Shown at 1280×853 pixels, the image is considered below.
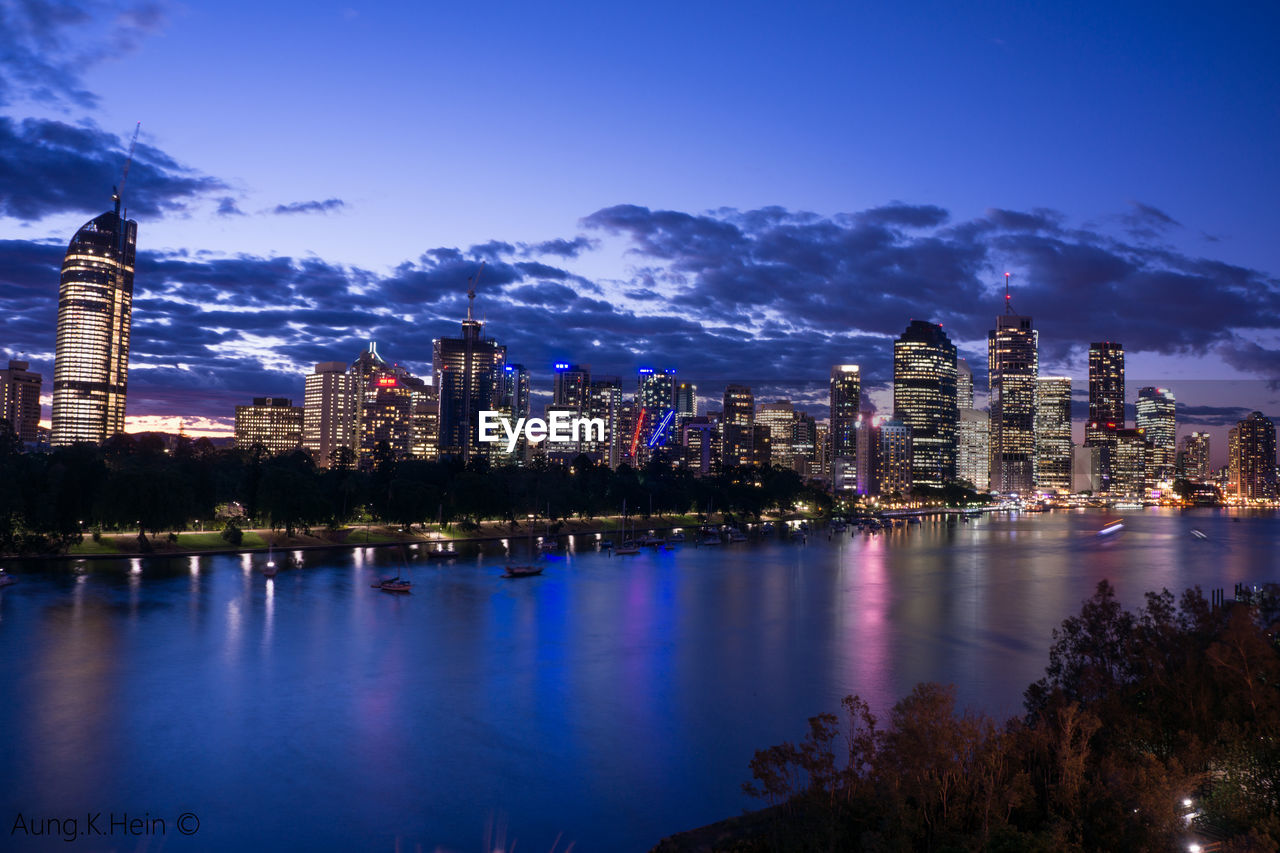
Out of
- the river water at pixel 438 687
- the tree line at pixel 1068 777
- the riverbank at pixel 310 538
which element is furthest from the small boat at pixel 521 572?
the tree line at pixel 1068 777

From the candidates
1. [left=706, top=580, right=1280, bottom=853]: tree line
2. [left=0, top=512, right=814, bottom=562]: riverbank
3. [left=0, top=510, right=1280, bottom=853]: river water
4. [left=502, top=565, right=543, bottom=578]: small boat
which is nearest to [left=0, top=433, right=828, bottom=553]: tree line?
[left=0, top=512, right=814, bottom=562]: riverbank

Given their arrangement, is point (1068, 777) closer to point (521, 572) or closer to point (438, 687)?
point (438, 687)

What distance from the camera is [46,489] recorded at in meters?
65.7

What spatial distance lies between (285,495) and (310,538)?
5.40 m

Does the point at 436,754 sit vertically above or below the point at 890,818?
below

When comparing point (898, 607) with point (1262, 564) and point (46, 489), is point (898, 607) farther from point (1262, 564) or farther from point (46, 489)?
point (46, 489)

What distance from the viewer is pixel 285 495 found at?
74.2m

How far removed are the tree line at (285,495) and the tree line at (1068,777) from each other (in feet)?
194

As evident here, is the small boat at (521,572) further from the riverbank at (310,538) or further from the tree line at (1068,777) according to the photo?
the tree line at (1068,777)

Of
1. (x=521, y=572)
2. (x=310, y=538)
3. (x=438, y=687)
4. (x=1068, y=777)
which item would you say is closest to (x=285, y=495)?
(x=310, y=538)

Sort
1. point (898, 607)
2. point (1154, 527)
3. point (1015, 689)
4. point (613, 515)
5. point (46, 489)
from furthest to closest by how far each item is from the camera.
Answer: point (1154, 527)
point (613, 515)
point (46, 489)
point (898, 607)
point (1015, 689)

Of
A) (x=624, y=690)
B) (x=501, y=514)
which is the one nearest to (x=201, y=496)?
(x=501, y=514)

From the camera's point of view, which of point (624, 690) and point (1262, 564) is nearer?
point (624, 690)

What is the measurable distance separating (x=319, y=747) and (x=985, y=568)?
64862 mm
